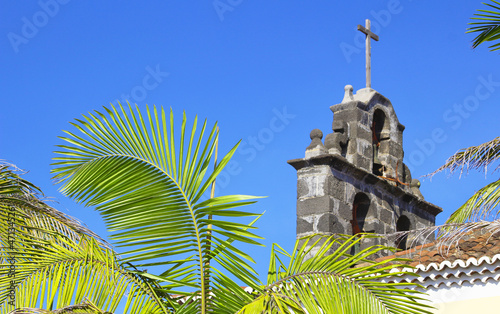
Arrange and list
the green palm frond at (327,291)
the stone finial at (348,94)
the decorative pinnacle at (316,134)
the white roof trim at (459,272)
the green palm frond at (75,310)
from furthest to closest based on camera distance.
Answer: the stone finial at (348,94) < the decorative pinnacle at (316,134) < the white roof trim at (459,272) < the green palm frond at (327,291) < the green palm frond at (75,310)

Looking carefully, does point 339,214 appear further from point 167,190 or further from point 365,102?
point 167,190

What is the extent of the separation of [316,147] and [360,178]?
85 centimetres

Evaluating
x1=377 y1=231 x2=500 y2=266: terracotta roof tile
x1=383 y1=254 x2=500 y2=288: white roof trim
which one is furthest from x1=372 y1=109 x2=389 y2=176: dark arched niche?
x1=383 y1=254 x2=500 y2=288: white roof trim

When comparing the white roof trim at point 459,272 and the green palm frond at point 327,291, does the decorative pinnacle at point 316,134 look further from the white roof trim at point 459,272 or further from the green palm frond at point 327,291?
the green palm frond at point 327,291

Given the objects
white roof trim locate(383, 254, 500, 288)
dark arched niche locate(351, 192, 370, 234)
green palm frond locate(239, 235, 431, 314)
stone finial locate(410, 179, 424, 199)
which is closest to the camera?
green palm frond locate(239, 235, 431, 314)

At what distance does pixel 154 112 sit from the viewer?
5.01 m

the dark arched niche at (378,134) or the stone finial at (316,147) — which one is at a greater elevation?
the dark arched niche at (378,134)

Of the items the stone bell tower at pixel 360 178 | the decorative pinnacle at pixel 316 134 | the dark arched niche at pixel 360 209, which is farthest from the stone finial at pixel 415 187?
the decorative pinnacle at pixel 316 134

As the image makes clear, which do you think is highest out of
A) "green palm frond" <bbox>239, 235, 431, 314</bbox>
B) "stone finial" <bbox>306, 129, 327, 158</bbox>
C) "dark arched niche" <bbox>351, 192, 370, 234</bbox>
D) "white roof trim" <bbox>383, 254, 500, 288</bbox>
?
"stone finial" <bbox>306, 129, 327, 158</bbox>

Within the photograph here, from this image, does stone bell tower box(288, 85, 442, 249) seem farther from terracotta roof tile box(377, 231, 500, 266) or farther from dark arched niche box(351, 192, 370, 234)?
terracotta roof tile box(377, 231, 500, 266)

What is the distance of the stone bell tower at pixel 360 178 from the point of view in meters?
9.50

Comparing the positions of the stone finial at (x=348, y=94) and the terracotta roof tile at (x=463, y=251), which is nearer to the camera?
the terracotta roof tile at (x=463, y=251)

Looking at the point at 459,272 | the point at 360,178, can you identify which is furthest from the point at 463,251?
the point at 360,178

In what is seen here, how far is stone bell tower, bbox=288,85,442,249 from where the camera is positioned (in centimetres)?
950
